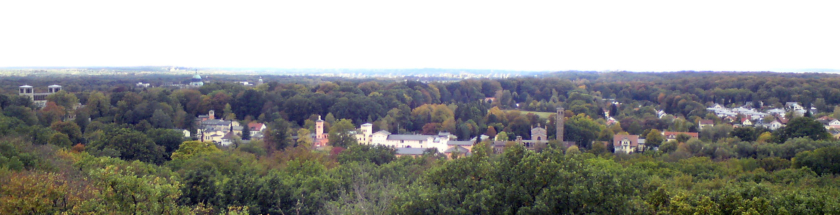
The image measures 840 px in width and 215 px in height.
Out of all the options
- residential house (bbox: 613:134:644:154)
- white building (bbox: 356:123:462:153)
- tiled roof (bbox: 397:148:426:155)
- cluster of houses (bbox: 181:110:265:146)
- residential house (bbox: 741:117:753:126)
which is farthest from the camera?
residential house (bbox: 741:117:753:126)

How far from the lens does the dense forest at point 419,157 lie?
36.0 ft

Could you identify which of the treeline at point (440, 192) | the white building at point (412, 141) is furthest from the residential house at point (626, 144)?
the treeline at point (440, 192)

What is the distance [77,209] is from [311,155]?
1709 centimetres

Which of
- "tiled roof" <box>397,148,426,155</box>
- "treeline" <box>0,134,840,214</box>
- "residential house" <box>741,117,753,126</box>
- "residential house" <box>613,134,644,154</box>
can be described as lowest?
"tiled roof" <box>397,148,426,155</box>

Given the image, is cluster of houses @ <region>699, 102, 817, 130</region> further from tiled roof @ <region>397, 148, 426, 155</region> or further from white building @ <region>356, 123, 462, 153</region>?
tiled roof @ <region>397, 148, 426, 155</region>

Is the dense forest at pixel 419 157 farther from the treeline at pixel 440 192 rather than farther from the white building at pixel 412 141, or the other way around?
the white building at pixel 412 141

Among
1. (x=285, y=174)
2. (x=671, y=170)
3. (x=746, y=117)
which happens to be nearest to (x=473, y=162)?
(x=285, y=174)

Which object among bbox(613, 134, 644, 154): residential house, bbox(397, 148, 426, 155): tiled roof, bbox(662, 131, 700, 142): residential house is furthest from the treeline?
bbox(662, 131, 700, 142): residential house

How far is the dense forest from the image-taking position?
36.0 feet

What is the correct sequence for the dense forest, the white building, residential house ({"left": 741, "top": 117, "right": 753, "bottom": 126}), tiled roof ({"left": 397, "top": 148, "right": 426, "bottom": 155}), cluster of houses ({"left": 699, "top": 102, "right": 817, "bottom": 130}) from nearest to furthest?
1. the dense forest
2. tiled roof ({"left": 397, "top": 148, "right": 426, "bottom": 155})
3. the white building
4. cluster of houses ({"left": 699, "top": 102, "right": 817, "bottom": 130})
5. residential house ({"left": 741, "top": 117, "right": 753, "bottom": 126})

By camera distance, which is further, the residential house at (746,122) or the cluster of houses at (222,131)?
the residential house at (746,122)

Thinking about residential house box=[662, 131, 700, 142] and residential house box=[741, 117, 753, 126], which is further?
residential house box=[741, 117, 753, 126]

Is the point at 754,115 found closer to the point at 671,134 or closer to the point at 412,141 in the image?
the point at 671,134

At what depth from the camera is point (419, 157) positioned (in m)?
26.8
